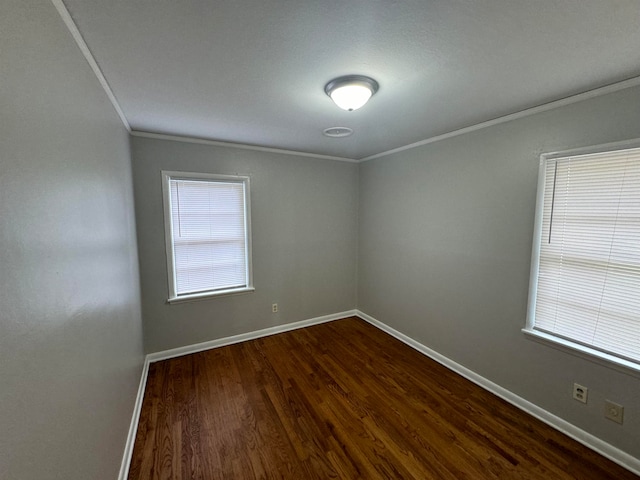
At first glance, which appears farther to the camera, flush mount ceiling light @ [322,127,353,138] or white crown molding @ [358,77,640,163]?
flush mount ceiling light @ [322,127,353,138]

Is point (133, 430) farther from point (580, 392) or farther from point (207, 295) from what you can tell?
point (580, 392)

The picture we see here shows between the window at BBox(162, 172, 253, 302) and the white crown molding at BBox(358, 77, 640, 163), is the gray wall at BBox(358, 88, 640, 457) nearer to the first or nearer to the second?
the white crown molding at BBox(358, 77, 640, 163)

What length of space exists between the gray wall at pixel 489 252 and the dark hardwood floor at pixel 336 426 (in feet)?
1.00

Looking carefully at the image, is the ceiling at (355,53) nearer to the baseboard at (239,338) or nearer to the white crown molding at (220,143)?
the white crown molding at (220,143)

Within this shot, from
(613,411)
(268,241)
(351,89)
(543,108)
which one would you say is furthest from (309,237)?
(613,411)

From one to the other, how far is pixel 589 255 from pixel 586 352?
0.67 meters

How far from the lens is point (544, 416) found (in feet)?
6.54

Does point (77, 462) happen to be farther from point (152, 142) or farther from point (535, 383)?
point (535, 383)

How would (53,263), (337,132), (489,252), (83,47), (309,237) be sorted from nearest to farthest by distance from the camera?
(53,263)
(83,47)
(489,252)
(337,132)
(309,237)

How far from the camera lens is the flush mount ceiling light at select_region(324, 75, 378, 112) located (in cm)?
157

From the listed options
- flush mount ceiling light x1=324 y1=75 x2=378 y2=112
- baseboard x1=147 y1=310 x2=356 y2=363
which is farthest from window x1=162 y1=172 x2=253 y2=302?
flush mount ceiling light x1=324 y1=75 x2=378 y2=112

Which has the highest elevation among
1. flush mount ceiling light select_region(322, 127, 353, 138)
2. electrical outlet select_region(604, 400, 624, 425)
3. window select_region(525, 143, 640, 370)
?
flush mount ceiling light select_region(322, 127, 353, 138)

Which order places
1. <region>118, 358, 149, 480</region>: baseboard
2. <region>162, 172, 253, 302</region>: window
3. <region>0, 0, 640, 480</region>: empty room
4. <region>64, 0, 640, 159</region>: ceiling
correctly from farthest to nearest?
<region>162, 172, 253, 302</region>: window < <region>118, 358, 149, 480</region>: baseboard < <region>64, 0, 640, 159</region>: ceiling < <region>0, 0, 640, 480</region>: empty room

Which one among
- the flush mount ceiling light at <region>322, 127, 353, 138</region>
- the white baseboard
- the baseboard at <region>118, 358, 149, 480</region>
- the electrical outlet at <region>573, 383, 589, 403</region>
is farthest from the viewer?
the flush mount ceiling light at <region>322, 127, 353, 138</region>
